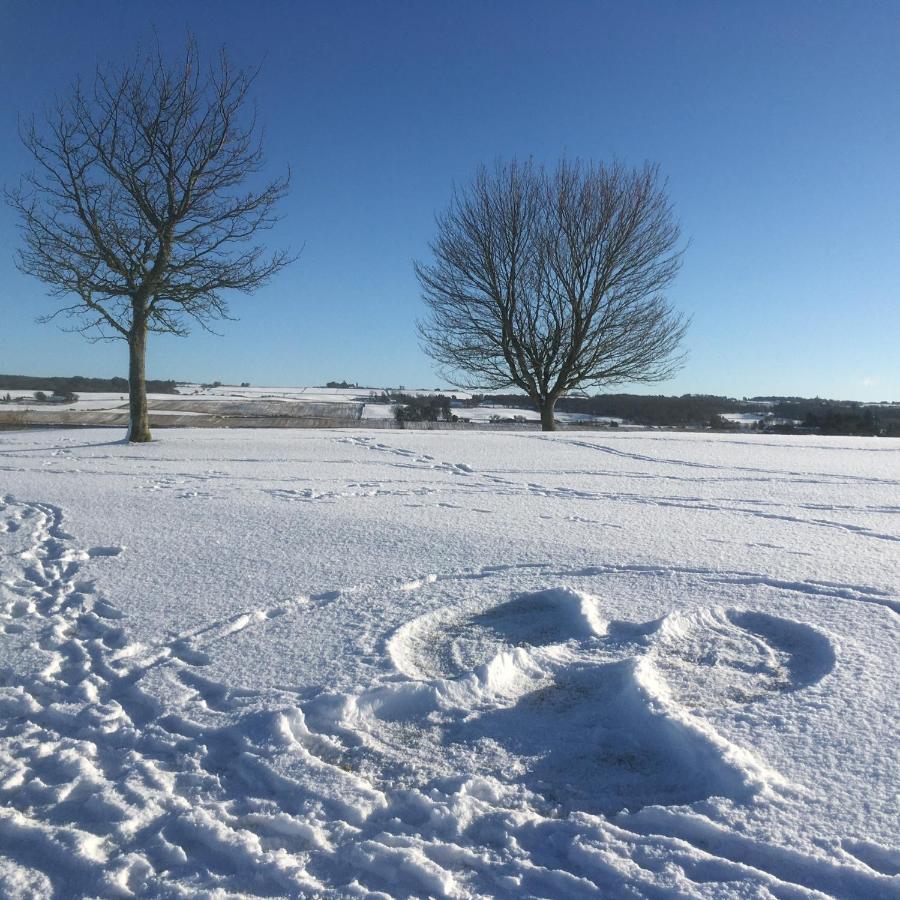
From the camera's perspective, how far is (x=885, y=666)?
7.13 feet

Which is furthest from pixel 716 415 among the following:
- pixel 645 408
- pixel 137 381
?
pixel 137 381

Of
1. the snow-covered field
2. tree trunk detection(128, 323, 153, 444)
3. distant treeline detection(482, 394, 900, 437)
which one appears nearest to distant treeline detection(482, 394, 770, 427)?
distant treeline detection(482, 394, 900, 437)

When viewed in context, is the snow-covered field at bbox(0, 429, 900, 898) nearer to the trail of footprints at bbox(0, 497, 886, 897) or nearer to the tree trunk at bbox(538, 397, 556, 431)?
the trail of footprints at bbox(0, 497, 886, 897)

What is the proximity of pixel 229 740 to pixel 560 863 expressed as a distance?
970 mm

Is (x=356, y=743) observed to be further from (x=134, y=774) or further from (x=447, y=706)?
(x=134, y=774)

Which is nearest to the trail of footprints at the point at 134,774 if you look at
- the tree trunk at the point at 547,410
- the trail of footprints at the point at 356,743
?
the trail of footprints at the point at 356,743

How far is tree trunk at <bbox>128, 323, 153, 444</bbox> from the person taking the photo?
362 inches

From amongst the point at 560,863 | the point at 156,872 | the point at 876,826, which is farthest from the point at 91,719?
the point at 876,826

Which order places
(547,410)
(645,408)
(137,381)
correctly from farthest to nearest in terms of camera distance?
(645,408) < (547,410) < (137,381)

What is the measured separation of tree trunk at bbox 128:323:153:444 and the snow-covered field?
5380mm

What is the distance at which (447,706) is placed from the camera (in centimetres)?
201

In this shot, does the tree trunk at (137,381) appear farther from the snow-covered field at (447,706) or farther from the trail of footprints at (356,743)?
the trail of footprints at (356,743)

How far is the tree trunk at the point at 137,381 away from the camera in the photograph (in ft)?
30.2

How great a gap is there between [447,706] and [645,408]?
59.9 feet
